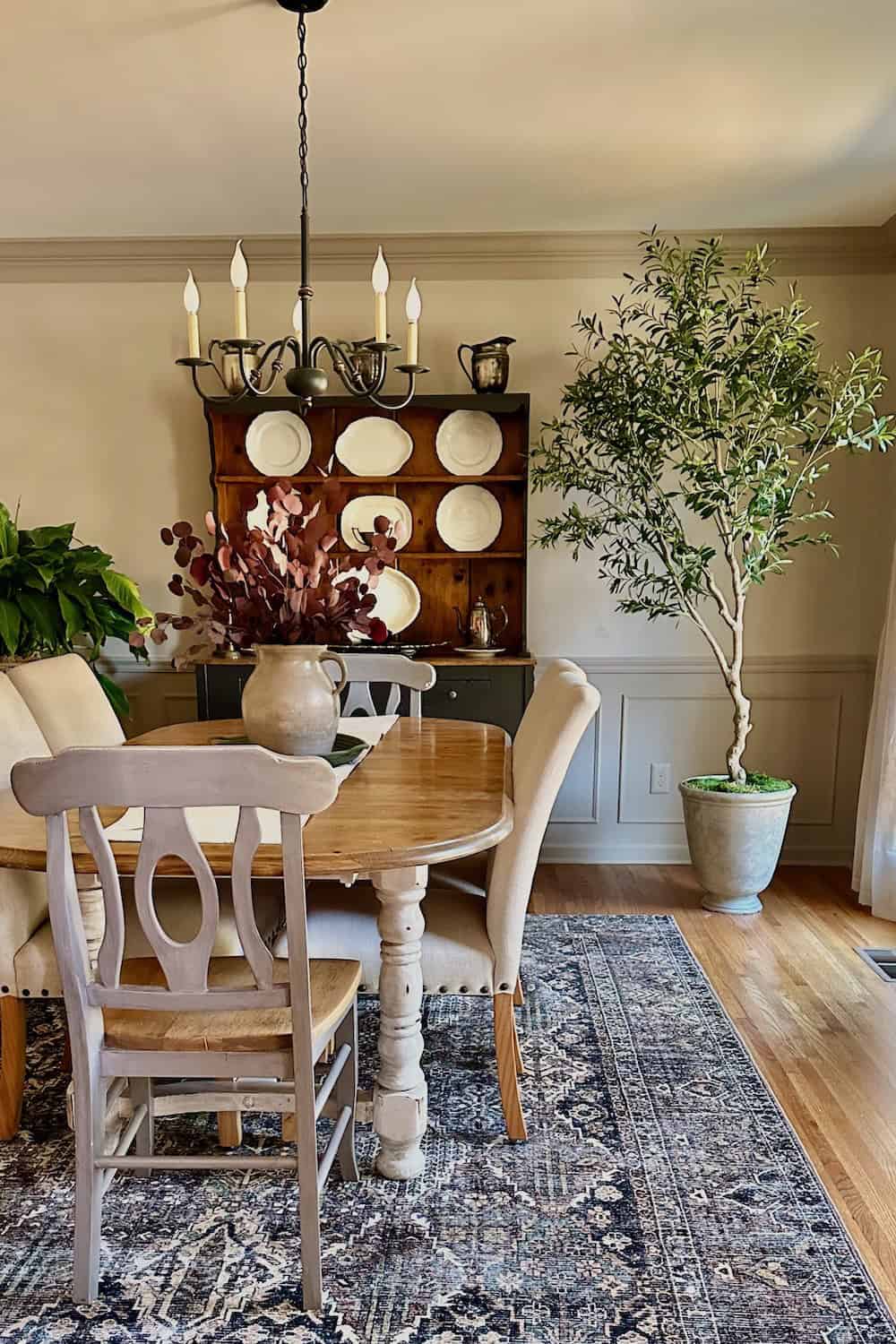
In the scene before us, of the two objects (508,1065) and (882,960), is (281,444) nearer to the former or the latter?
(508,1065)

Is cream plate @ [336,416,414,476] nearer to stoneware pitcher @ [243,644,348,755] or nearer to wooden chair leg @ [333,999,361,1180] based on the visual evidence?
stoneware pitcher @ [243,644,348,755]

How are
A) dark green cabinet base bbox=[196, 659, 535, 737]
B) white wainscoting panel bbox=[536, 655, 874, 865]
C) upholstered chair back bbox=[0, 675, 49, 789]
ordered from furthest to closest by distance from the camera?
white wainscoting panel bbox=[536, 655, 874, 865]
dark green cabinet base bbox=[196, 659, 535, 737]
upholstered chair back bbox=[0, 675, 49, 789]

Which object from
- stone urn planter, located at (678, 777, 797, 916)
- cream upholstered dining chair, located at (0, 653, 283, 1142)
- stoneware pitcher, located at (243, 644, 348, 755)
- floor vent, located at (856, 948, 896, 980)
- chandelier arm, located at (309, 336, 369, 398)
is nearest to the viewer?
cream upholstered dining chair, located at (0, 653, 283, 1142)

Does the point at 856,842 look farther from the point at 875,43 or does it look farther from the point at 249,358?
the point at 249,358

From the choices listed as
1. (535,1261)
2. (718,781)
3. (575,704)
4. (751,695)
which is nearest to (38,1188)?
(535,1261)

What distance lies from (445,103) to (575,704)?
1872 millimetres

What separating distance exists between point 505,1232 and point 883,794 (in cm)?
233

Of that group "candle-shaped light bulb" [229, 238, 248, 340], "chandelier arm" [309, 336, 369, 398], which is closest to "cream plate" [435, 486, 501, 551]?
"chandelier arm" [309, 336, 369, 398]

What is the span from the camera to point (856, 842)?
3701mm

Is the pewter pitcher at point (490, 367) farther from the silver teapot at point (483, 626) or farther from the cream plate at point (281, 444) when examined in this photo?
the silver teapot at point (483, 626)

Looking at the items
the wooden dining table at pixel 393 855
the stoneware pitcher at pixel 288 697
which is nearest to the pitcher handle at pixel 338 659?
the stoneware pitcher at pixel 288 697

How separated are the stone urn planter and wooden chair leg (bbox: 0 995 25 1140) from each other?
2.35 meters

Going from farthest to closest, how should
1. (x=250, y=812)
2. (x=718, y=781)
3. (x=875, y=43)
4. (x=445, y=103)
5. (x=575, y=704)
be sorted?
(x=718, y=781), (x=445, y=103), (x=875, y=43), (x=575, y=704), (x=250, y=812)

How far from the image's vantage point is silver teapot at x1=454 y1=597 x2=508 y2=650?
3863 millimetres
